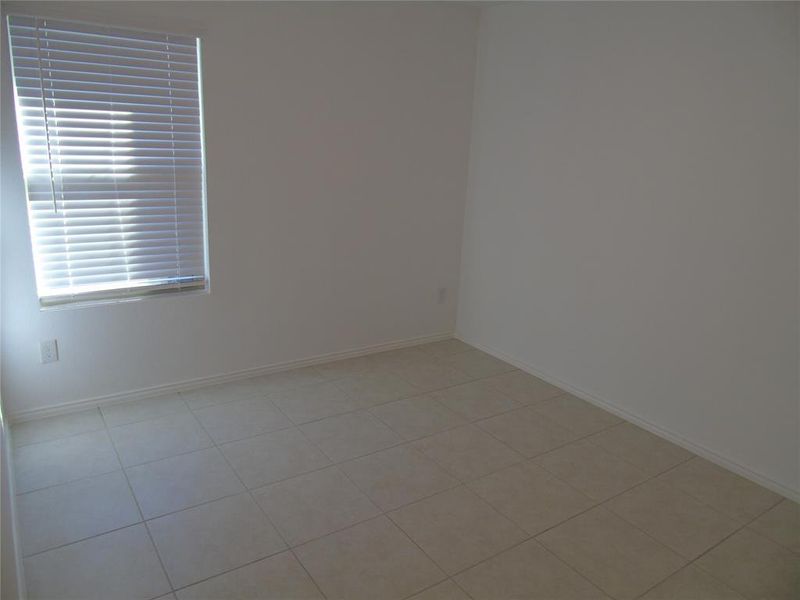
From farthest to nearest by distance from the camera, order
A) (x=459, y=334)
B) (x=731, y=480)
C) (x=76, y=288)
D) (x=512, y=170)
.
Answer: (x=459, y=334), (x=512, y=170), (x=76, y=288), (x=731, y=480)

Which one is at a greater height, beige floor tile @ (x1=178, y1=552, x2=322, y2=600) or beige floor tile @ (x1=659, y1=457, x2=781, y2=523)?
beige floor tile @ (x1=659, y1=457, x2=781, y2=523)

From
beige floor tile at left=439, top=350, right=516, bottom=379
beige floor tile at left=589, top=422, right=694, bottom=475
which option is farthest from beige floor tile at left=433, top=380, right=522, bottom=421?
beige floor tile at left=589, top=422, right=694, bottom=475

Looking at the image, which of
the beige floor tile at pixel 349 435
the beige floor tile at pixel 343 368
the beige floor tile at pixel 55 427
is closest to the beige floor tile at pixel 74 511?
the beige floor tile at pixel 55 427

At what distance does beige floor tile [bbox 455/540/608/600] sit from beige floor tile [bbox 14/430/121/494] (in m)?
1.64

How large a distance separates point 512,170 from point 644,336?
136 cm

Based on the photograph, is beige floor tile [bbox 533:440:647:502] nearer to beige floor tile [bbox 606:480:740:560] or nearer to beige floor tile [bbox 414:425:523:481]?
beige floor tile [bbox 606:480:740:560]

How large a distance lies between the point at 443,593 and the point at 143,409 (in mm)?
1939

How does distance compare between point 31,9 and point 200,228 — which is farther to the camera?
point 200,228

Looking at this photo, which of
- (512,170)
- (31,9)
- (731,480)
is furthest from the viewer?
(512,170)

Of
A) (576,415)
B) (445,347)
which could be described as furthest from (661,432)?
(445,347)

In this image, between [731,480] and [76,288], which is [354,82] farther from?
[731,480]

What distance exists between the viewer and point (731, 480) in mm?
2646

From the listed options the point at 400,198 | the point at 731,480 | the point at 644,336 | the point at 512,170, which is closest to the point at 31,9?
the point at 400,198

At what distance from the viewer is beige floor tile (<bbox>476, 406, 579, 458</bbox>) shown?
286cm
